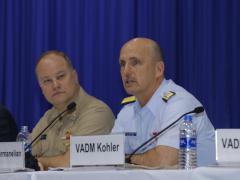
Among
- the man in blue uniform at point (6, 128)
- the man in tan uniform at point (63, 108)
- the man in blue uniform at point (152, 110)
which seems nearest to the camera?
the man in blue uniform at point (152, 110)

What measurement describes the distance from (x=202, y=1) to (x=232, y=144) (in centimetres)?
254

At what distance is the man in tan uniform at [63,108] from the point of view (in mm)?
3455

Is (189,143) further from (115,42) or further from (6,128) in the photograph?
(115,42)

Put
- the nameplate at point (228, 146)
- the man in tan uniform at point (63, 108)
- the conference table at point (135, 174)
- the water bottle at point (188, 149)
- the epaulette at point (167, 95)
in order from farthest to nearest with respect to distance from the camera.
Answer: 1. the man in tan uniform at point (63, 108)
2. the epaulette at point (167, 95)
3. the water bottle at point (188, 149)
4. the nameplate at point (228, 146)
5. the conference table at point (135, 174)

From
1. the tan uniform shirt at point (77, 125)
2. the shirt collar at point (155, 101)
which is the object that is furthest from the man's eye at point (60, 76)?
the shirt collar at point (155, 101)

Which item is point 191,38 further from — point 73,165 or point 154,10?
point 73,165

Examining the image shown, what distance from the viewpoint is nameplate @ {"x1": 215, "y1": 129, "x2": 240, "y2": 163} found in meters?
2.06

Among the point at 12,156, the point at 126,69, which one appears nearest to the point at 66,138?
the point at 126,69

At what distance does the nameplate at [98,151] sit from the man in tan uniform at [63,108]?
1173 mm

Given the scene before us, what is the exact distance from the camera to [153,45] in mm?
3379

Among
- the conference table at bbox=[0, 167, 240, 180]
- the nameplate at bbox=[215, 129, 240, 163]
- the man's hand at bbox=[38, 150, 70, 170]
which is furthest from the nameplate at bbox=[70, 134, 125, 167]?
the man's hand at bbox=[38, 150, 70, 170]

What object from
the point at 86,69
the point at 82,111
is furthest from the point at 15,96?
the point at 82,111

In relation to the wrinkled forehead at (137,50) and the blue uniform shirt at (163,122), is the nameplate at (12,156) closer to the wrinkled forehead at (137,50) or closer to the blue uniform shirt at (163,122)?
the blue uniform shirt at (163,122)

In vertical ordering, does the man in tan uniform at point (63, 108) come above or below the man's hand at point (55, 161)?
above
